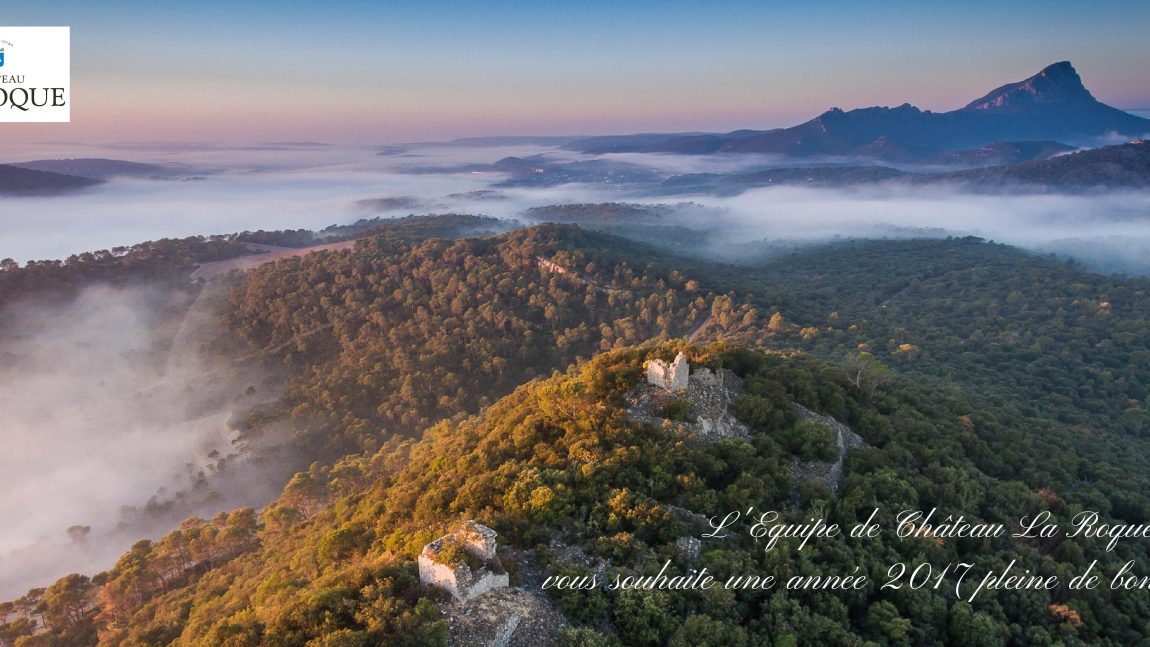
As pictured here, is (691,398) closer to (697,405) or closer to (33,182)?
(697,405)

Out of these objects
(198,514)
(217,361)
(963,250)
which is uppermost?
(963,250)

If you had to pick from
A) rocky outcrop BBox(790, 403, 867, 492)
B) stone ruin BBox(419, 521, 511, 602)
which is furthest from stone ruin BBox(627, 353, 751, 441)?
stone ruin BBox(419, 521, 511, 602)

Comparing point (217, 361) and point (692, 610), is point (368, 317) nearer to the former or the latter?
point (217, 361)

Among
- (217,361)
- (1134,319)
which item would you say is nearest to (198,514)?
(217,361)

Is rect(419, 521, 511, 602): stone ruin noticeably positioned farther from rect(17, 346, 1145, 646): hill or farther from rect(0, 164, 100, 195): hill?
rect(0, 164, 100, 195): hill

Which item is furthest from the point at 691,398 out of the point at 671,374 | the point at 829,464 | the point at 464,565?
the point at 464,565

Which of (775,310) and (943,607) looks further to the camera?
(775,310)
